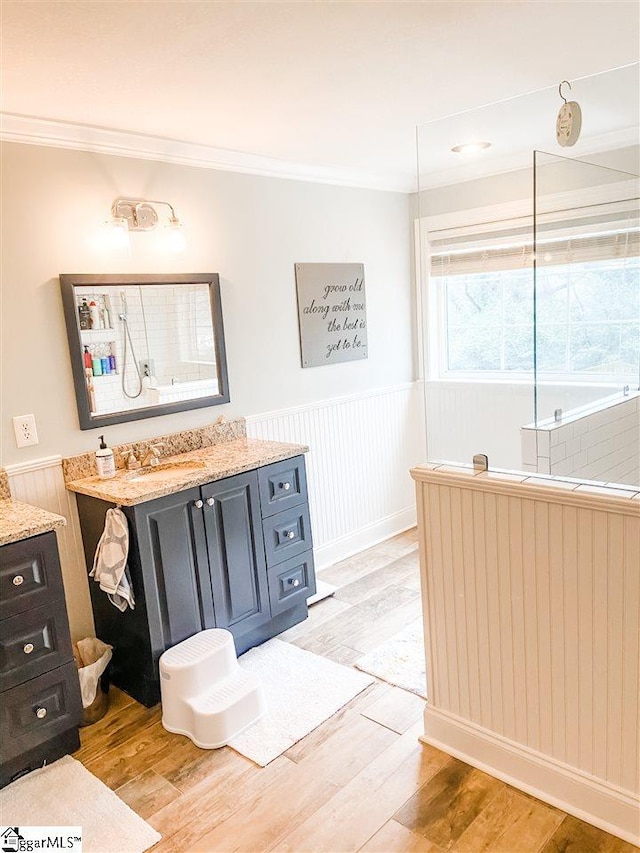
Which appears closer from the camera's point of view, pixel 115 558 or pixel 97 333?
pixel 115 558

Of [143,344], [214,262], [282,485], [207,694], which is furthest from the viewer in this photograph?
[214,262]

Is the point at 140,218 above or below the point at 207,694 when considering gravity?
above

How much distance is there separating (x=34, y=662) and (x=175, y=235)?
1.89 m

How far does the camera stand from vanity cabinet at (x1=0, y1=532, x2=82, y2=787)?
211 centimetres

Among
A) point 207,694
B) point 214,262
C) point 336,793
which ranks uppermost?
point 214,262

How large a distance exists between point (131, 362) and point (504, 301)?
174 cm

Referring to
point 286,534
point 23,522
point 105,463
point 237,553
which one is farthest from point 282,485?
point 23,522

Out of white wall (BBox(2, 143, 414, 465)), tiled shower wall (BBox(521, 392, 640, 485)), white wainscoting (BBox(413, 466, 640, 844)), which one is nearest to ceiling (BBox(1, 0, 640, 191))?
white wall (BBox(2, 143, 414, 465))

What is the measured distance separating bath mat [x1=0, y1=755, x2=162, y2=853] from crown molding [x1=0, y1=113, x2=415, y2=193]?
235 cm

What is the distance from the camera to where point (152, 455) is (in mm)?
2920

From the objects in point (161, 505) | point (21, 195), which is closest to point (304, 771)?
point (161, 505)

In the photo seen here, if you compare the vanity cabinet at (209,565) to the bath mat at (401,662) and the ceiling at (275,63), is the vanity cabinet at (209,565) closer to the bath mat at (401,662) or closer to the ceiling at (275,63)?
the bath mat at (401,662)

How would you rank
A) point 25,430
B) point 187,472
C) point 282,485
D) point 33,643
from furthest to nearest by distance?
point 282,485, point 187,472, point 25,430, point 33,643

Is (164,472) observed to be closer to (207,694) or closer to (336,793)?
(207,694)
